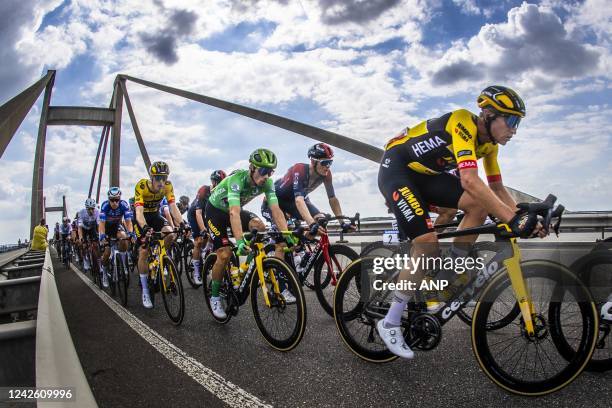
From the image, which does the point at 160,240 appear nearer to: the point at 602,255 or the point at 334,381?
the point at 334,381

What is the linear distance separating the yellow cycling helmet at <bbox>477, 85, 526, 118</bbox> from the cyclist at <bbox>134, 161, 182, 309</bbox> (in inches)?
187

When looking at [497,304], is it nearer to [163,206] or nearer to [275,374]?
[275,374]

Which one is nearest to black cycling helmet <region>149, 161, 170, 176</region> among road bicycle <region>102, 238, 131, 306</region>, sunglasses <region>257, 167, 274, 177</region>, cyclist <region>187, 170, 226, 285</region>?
cyclist <region>187, 170, 226, 285</region>

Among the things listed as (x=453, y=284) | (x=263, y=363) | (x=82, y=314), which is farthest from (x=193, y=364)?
(x=82, y=314)

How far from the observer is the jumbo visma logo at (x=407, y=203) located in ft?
11.9

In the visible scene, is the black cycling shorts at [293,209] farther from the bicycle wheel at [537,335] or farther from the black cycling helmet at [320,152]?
the bicycle wheel at [537,335]

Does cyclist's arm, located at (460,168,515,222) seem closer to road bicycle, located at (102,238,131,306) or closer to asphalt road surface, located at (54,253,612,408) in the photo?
asphalt road surface, located at (54,253,612,408)

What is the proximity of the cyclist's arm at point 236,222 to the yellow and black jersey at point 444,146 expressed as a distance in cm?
184

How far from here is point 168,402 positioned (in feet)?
10.3

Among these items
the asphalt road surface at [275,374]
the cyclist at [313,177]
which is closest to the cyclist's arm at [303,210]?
the cyclist at [313,177]

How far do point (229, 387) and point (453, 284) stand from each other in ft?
6.02

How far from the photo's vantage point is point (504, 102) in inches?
125

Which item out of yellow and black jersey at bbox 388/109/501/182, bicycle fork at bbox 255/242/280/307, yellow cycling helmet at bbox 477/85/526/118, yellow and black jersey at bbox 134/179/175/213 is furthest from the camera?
yellow and black jersey at bbox 134/179/175/213

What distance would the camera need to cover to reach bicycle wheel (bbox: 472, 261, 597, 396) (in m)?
2.82
